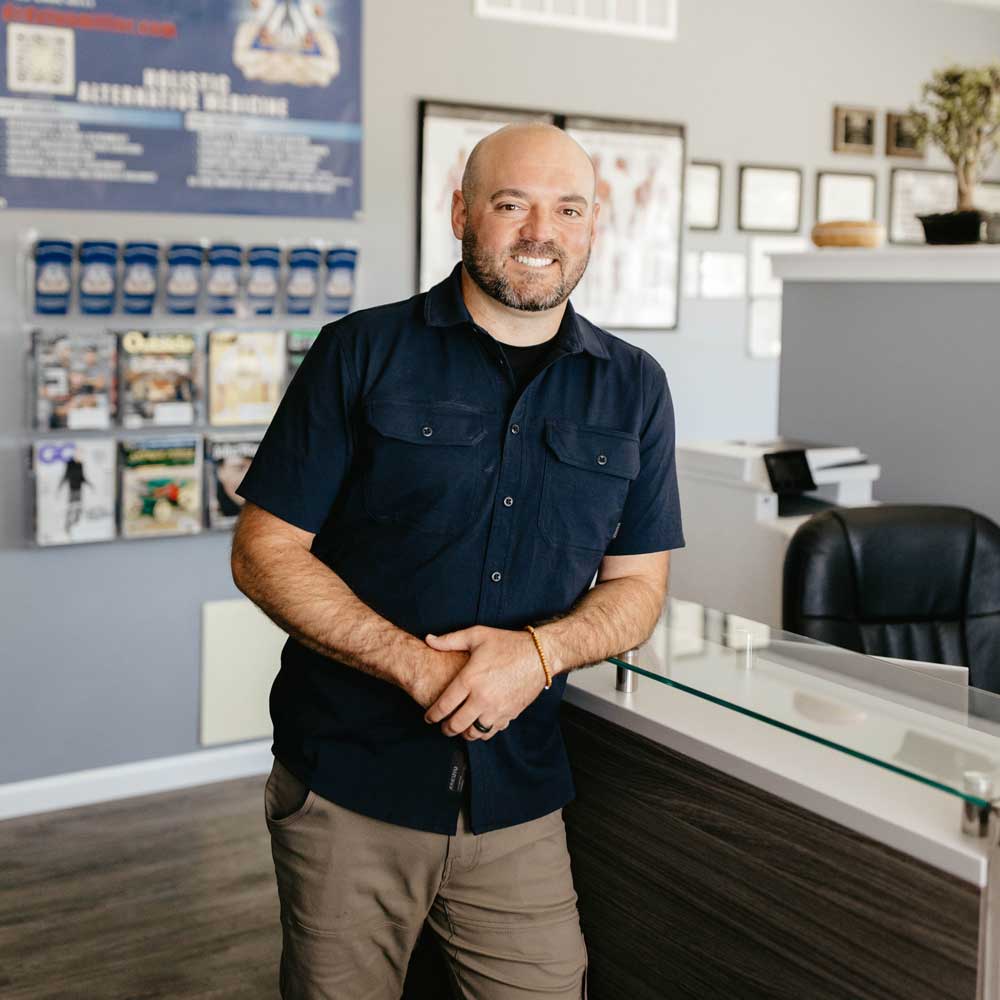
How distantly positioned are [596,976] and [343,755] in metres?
0.50

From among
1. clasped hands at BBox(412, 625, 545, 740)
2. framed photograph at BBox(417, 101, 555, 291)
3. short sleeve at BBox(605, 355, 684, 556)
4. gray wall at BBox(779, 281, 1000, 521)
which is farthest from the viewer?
framed photograph at BBox(417, 101, 555, 291)

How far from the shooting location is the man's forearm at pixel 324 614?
5.18 ft

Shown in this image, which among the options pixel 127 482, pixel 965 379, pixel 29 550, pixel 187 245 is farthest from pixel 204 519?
pixel 965 379

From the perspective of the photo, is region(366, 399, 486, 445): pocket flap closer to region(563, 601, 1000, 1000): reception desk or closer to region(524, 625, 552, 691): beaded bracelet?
region(524, 625, 552, 691): beaded bracelet

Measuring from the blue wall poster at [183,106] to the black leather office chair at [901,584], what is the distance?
88.1 inches

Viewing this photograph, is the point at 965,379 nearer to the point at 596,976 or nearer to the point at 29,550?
the point at 596,976

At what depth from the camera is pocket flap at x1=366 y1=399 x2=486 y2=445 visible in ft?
5.44

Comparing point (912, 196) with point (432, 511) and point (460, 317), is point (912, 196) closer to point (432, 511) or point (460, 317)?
point (460, 317)

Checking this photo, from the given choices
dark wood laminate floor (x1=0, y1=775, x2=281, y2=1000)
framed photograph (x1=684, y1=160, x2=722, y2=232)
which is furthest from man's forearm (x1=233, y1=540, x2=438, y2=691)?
framed photograph (x1=684, y1=160, x2=722, y2=232)

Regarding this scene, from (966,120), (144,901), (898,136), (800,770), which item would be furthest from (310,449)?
(898,136)

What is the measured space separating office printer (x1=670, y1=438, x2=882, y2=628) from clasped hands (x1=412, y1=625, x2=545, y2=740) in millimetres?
1637

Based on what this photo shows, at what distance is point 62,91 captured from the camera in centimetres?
357

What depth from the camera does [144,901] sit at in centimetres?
329

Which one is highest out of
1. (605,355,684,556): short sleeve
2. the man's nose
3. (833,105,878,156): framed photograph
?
(833,105,878,156): framed photograph
